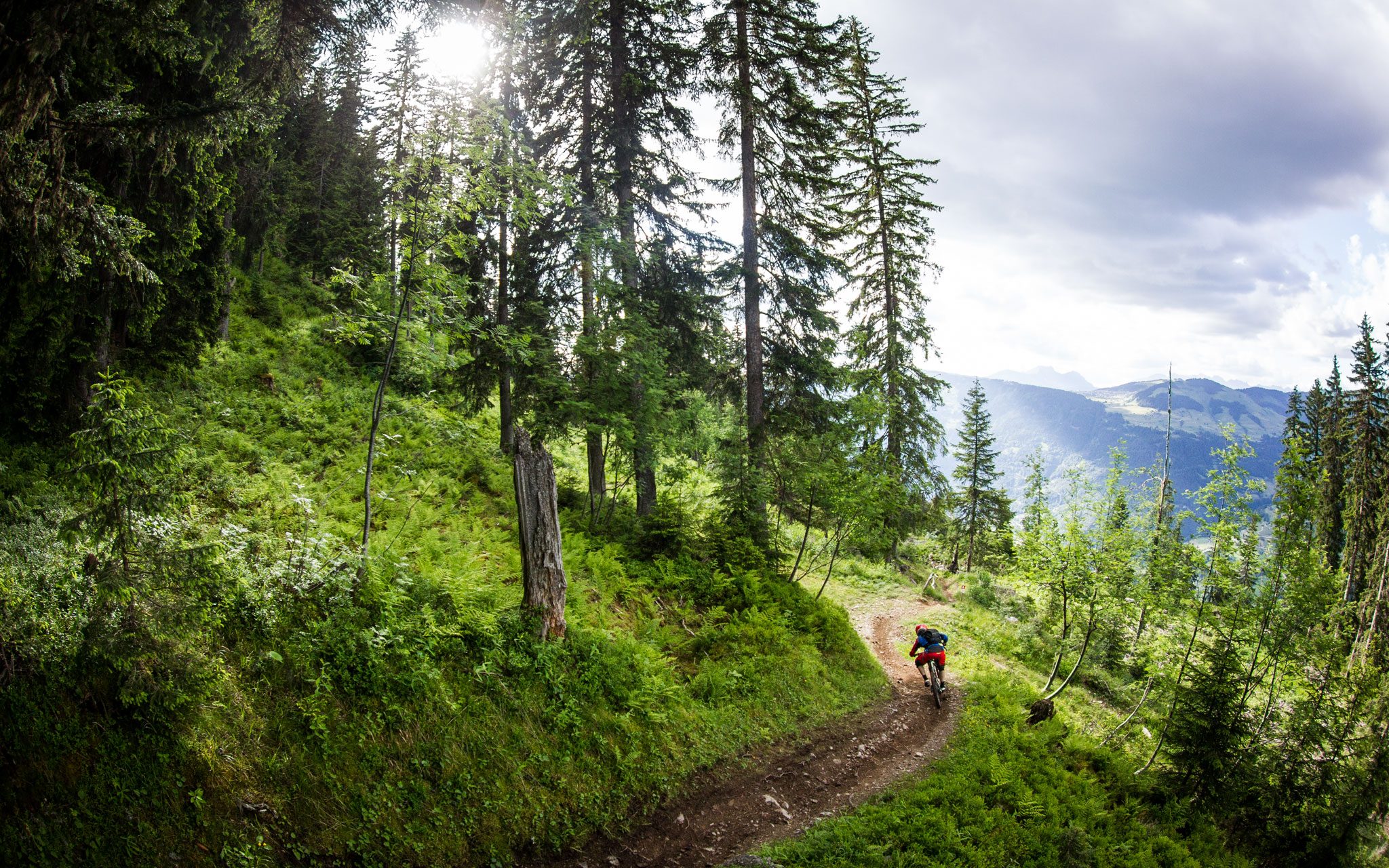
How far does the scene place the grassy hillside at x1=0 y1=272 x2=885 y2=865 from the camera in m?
4.46

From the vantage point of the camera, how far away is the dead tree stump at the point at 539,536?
25.6 feet

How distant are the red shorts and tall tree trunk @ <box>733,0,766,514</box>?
6193 mm

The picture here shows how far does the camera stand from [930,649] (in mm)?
12297

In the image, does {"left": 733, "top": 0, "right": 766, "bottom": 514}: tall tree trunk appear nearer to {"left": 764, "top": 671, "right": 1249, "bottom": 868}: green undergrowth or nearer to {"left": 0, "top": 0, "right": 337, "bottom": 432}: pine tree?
{"left": 764, "top": 671, "right": 1249, "bottom": 868}: green undergrowth

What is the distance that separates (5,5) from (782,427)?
13.5 metres

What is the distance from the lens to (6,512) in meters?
6.15

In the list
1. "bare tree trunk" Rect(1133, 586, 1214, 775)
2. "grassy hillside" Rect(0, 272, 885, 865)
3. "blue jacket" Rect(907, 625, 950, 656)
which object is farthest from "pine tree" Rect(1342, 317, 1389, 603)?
"grassy hillside" Rect(0, 272, 885, 865)

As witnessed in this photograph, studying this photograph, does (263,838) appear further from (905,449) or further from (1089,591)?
(905,449)

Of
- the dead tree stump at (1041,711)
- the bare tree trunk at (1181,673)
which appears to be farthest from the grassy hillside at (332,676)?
the bare tree trunk at (1181,673)

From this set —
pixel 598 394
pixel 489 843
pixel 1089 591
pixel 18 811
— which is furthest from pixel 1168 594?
pixel 18 811

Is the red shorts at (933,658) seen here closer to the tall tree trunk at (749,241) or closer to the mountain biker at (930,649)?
the mountain biker at (930,649)

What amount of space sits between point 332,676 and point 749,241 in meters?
13.1

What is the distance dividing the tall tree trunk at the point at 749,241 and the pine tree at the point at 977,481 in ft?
68.8

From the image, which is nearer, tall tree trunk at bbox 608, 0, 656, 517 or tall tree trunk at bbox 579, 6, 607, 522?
tall tree trunk at bbox 579, 6, 607, 522
